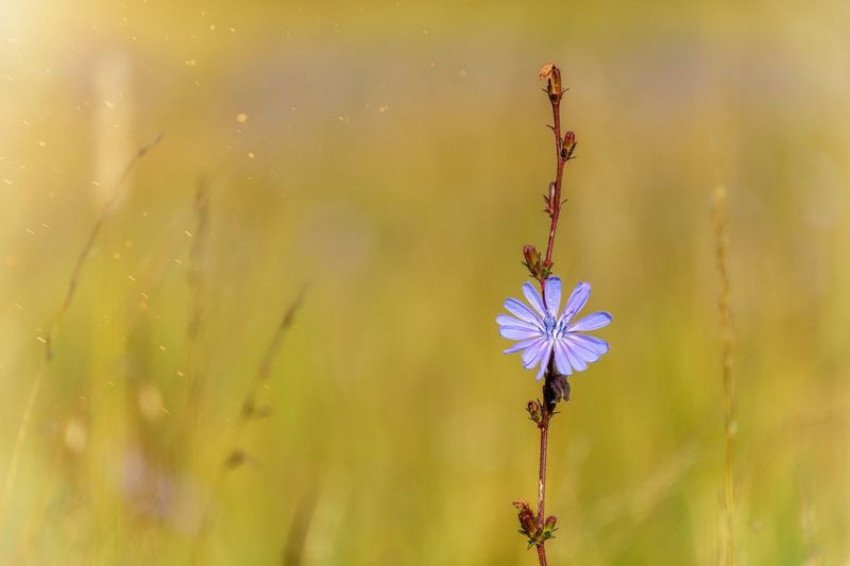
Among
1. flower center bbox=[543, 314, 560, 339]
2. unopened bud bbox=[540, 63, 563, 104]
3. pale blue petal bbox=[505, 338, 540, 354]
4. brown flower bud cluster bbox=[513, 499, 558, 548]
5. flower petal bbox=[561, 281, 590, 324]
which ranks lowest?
brown flower bud cluster bbox=[513, 499, 558, 548]

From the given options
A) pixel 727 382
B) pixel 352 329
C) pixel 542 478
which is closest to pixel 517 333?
pixel 542 478

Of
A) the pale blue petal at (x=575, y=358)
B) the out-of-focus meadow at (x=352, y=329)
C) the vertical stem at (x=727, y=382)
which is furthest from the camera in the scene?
the out-of-focus meadow at (x=352, y=329)

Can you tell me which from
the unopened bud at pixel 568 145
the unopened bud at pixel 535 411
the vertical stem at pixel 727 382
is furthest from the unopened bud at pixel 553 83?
the vertical stem at pixel 727 382

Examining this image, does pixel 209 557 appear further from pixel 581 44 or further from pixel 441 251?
pixel 581 44

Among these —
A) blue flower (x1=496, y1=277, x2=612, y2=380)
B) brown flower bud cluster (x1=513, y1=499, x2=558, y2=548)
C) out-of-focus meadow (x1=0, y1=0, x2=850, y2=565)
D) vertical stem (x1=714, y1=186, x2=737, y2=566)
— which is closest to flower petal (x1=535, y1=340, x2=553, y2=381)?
blue flower (x1=496, y1=277, x2=612, y2=380)

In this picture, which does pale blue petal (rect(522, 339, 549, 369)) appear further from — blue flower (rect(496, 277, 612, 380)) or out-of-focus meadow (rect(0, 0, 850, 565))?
out-of-focus meadow (rect(0, 0, 850, 565))

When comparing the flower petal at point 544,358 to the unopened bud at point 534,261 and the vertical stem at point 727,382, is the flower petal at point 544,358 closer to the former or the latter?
the unopened bud at point 534,261

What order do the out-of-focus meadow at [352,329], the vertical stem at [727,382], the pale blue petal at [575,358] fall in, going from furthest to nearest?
the out-of-focus meadow at [352,329]
the vertical stem at [727,382]
the pale blue petal at [575,358]
